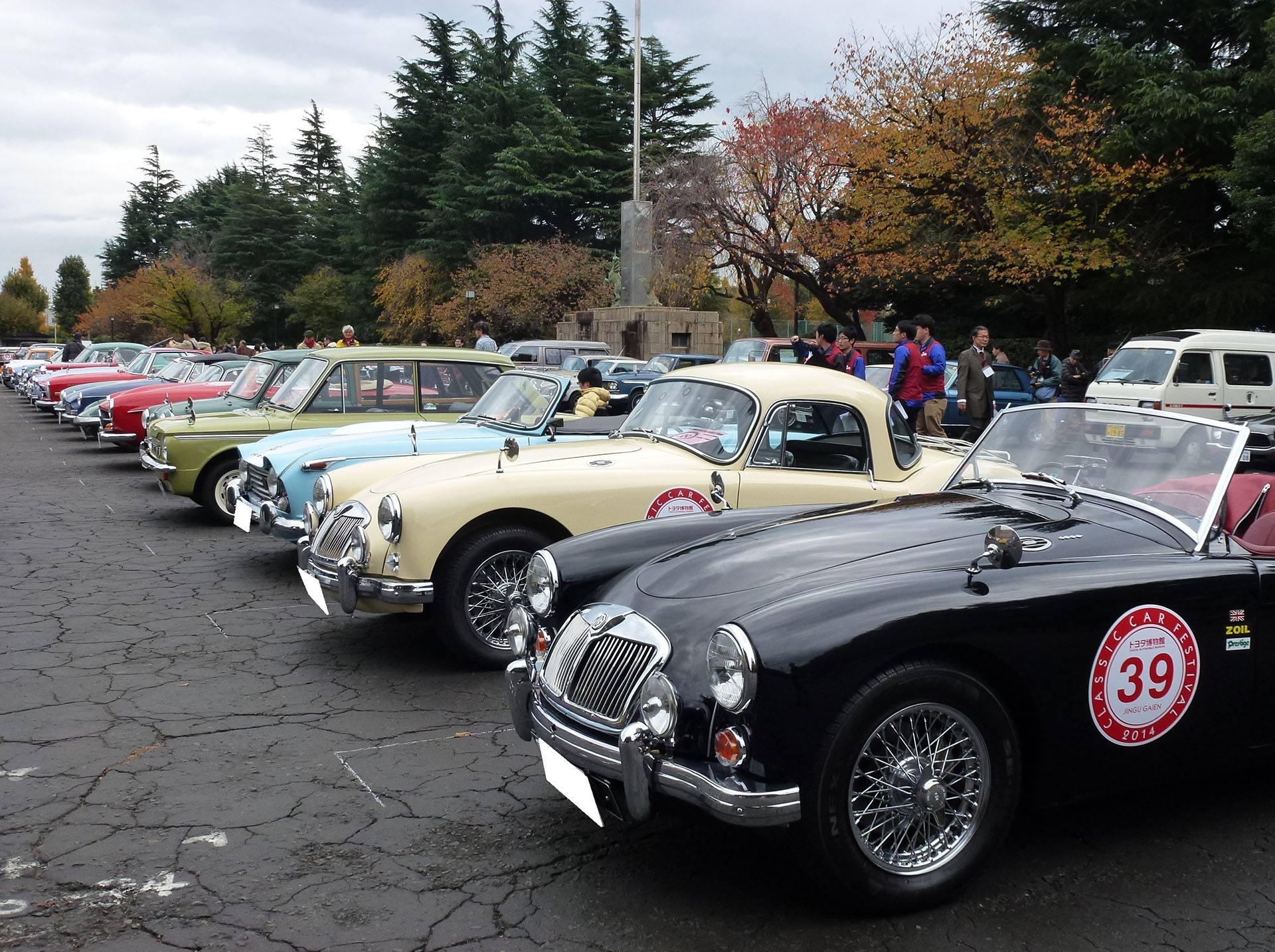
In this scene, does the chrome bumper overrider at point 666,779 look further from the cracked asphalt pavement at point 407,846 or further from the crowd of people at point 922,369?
the crowd of people at point 922,369

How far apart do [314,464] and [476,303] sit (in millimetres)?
37926

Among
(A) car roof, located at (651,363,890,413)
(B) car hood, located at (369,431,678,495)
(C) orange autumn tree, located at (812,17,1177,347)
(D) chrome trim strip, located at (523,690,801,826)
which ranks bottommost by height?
(D) chrome trim strip, located at (523,690,801,826)

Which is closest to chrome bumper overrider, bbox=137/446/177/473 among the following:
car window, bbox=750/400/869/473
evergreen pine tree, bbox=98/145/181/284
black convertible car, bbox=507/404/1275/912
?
car window, bbox=750/400/869/473

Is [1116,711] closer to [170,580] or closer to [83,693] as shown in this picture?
[83,693]

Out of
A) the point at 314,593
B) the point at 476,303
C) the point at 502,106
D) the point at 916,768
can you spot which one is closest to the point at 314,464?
the point at 314,593

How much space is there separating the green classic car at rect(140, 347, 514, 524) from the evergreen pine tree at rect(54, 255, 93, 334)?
382 feet

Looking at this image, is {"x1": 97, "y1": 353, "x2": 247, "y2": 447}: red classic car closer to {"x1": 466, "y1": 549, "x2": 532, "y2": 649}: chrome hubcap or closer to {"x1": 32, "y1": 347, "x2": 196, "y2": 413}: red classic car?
{"x1": 32, "y1": 347, "x2": 196, "y2": 413}: red classic car

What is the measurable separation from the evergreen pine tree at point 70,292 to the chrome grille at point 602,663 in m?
124

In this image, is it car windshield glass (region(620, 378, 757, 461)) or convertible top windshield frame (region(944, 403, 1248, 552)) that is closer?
convertible top windshield frame (region(944, 403, 1248, 552))

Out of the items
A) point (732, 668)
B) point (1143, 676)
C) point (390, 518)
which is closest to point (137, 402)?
point (390, 518)

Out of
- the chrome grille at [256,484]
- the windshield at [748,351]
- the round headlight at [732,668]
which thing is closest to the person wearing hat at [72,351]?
the windshield at [748,351]

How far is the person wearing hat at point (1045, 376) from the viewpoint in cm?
2030

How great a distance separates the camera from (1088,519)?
397 cm

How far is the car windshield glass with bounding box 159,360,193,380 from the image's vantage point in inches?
749
